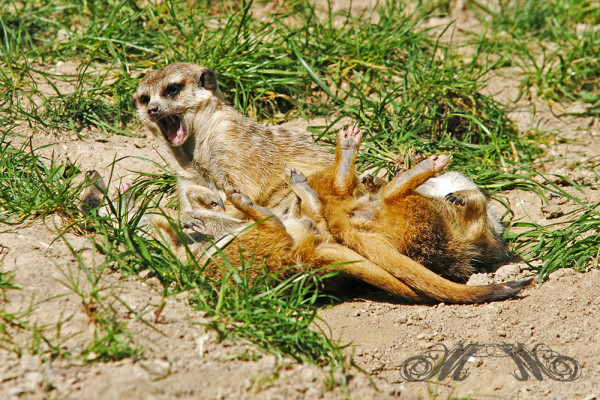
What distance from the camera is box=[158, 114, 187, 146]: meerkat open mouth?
4.37 meters

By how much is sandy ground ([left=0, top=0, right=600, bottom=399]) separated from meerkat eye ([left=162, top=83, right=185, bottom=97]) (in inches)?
46.2

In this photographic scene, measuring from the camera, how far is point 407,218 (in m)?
3.60

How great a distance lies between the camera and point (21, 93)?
188 inches

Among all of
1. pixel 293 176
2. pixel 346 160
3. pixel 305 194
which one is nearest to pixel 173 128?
pixel 293 176

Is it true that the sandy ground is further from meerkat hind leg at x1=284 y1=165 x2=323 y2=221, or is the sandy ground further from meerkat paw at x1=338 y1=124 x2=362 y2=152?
meerkat paw at x1=338 y1=124 x2=362 y2=152

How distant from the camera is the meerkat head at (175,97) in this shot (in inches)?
170

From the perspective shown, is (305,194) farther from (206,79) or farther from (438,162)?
(206,79)

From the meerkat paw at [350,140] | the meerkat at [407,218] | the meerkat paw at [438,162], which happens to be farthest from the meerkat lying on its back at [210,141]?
the meerkat paw at [438,162]

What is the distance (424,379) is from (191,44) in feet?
10.8

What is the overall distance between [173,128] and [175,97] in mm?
257

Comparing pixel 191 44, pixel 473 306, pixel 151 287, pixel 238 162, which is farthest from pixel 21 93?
pixel 473 306

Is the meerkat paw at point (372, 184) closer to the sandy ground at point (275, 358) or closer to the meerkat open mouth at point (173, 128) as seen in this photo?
the sandy ground at point (275, 358)

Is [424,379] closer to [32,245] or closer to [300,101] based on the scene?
[32,245]

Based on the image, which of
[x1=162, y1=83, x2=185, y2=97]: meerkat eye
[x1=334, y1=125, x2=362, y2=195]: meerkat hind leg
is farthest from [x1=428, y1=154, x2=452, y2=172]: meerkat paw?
[x1=162, y1=83, x2=185, y2=97]: meerkat eye
